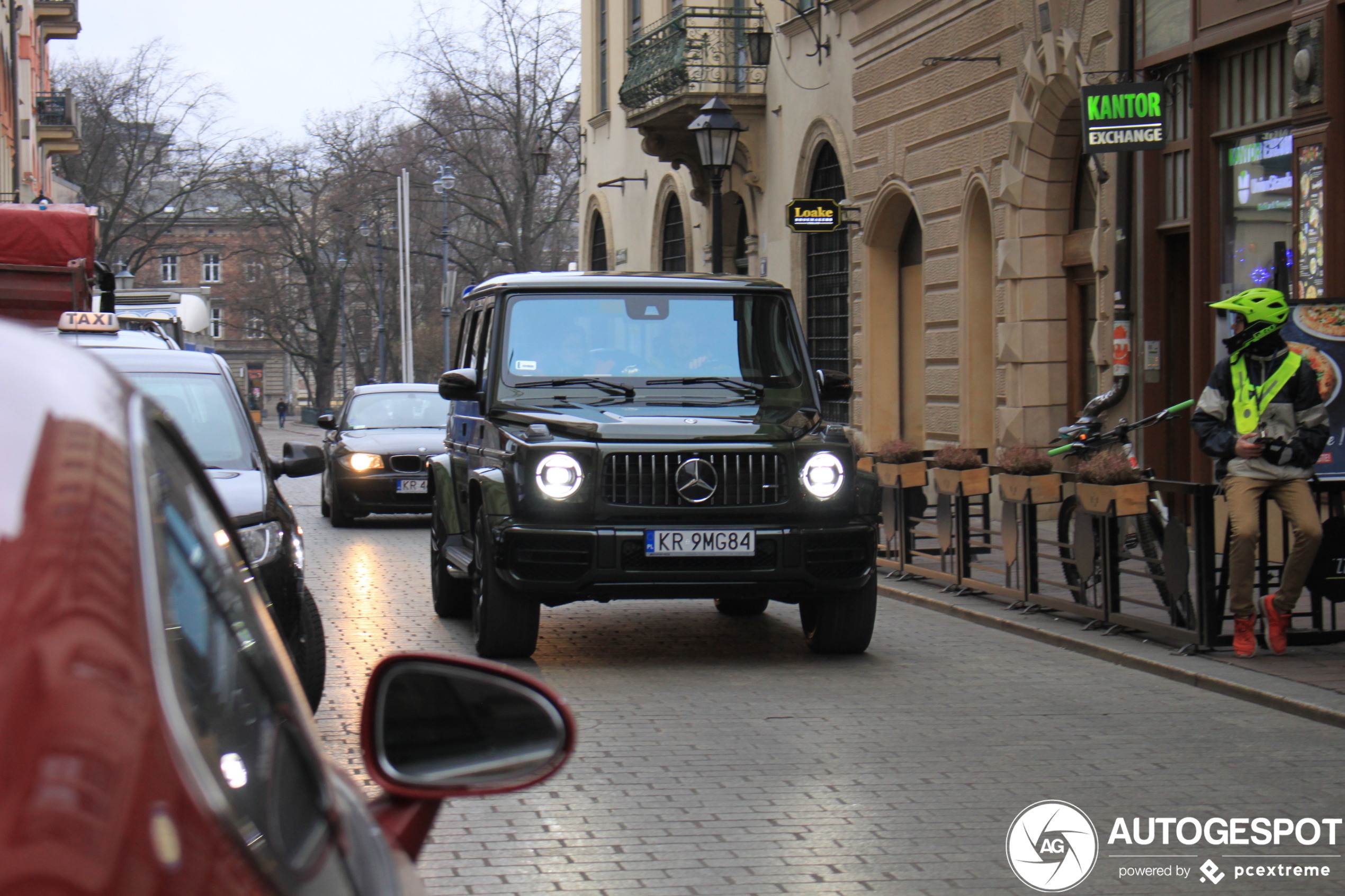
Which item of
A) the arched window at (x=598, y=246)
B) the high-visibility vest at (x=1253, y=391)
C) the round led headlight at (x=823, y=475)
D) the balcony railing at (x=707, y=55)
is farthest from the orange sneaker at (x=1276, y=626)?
the arched window at (x=598, y=246)

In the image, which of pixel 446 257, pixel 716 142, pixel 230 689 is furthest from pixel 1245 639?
pixel 446 257

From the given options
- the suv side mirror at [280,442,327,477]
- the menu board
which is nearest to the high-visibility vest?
the menu board

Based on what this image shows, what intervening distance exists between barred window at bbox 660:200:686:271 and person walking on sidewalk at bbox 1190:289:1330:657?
23161mm

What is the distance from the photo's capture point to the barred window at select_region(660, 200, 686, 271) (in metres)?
32.2

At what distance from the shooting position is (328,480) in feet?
65.7

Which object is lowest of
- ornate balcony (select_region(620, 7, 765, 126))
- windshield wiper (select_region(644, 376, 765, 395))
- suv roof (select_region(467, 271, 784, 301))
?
windshield wiper (select_region(644, 376, 765, 395))

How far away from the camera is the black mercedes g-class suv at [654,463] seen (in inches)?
343

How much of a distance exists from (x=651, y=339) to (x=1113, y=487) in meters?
2.72

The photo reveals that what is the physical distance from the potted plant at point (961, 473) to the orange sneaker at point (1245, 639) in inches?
128

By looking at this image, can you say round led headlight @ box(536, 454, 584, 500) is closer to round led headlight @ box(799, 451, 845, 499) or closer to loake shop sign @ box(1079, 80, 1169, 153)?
round led headlight @ box(799, 451, 845, 499)

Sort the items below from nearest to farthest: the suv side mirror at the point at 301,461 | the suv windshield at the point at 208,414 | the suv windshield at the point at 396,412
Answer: the suv windshield at the point at 208,414 → the suv side mirror at the point at 301,461 → the suv windshield at the point at 396,412

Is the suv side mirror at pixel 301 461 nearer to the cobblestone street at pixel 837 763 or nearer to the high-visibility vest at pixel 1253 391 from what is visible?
the cobblestone street at pixel 837 763

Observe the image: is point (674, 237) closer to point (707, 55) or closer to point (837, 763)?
point (707, 55)

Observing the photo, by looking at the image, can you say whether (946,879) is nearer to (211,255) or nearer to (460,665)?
(460,665)
